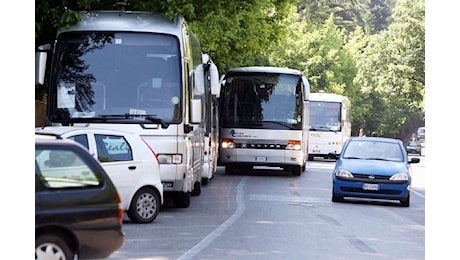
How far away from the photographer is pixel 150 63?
20750 mm

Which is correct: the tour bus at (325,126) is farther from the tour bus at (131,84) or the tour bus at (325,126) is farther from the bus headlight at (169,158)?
the bus headlight at (169,158)

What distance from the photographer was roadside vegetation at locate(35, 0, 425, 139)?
1706 inches

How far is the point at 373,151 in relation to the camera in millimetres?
26078

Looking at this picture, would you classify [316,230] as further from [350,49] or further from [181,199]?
[350,49]

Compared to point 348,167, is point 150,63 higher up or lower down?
higher up

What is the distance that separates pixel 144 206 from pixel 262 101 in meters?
18.2

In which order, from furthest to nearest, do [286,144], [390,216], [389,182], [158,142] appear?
[286,144], [389,182], [390,216], [158,142]

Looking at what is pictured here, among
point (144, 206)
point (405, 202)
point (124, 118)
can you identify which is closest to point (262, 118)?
point (405, 202)

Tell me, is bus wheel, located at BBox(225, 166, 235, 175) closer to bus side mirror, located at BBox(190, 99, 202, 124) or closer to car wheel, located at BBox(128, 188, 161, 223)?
bus side mirror, located at BBox(190, 99, 202, 124)

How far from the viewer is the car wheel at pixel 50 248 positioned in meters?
10.1
